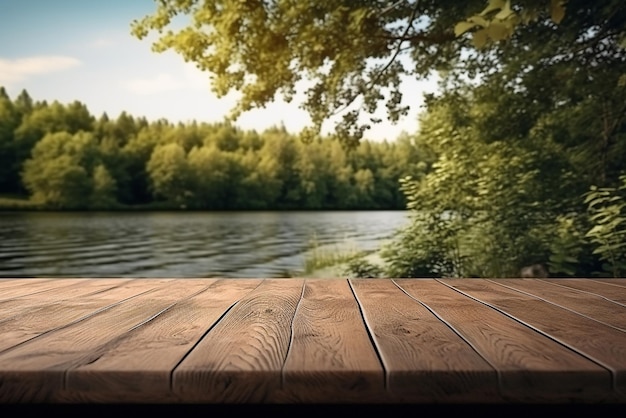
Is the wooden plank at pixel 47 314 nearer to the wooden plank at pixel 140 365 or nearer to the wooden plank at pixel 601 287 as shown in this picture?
the wooden plank at pixel 140 365

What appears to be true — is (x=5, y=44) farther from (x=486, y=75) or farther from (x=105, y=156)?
(x=486, y=75)

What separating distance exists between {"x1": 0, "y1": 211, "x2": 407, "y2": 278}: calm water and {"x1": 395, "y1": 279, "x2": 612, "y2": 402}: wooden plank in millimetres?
3223

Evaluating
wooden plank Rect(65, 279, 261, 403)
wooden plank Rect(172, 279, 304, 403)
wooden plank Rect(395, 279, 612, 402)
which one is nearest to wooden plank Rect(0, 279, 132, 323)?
wooden plank Rect(65, 279, 261, 403)

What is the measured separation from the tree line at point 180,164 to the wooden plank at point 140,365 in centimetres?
324

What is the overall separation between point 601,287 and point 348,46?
275cm

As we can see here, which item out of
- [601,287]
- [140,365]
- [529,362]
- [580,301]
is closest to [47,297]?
[140,365]

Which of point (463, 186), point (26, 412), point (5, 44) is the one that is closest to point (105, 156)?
point (5, 44)

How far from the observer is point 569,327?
1106 millimetres

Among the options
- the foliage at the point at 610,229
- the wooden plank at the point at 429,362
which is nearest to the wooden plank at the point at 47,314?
the wooden plank at the point at 429,362

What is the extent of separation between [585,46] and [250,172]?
2554 millimetres

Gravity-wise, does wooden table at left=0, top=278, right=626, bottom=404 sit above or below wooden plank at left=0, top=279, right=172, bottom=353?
above

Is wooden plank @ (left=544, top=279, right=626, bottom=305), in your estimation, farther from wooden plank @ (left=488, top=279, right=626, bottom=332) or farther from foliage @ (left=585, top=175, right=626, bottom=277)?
foliage @ (left=585, top=175, right=626, bottom=277)

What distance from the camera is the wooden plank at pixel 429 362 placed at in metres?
0.80

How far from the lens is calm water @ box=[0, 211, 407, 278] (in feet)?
14.1
